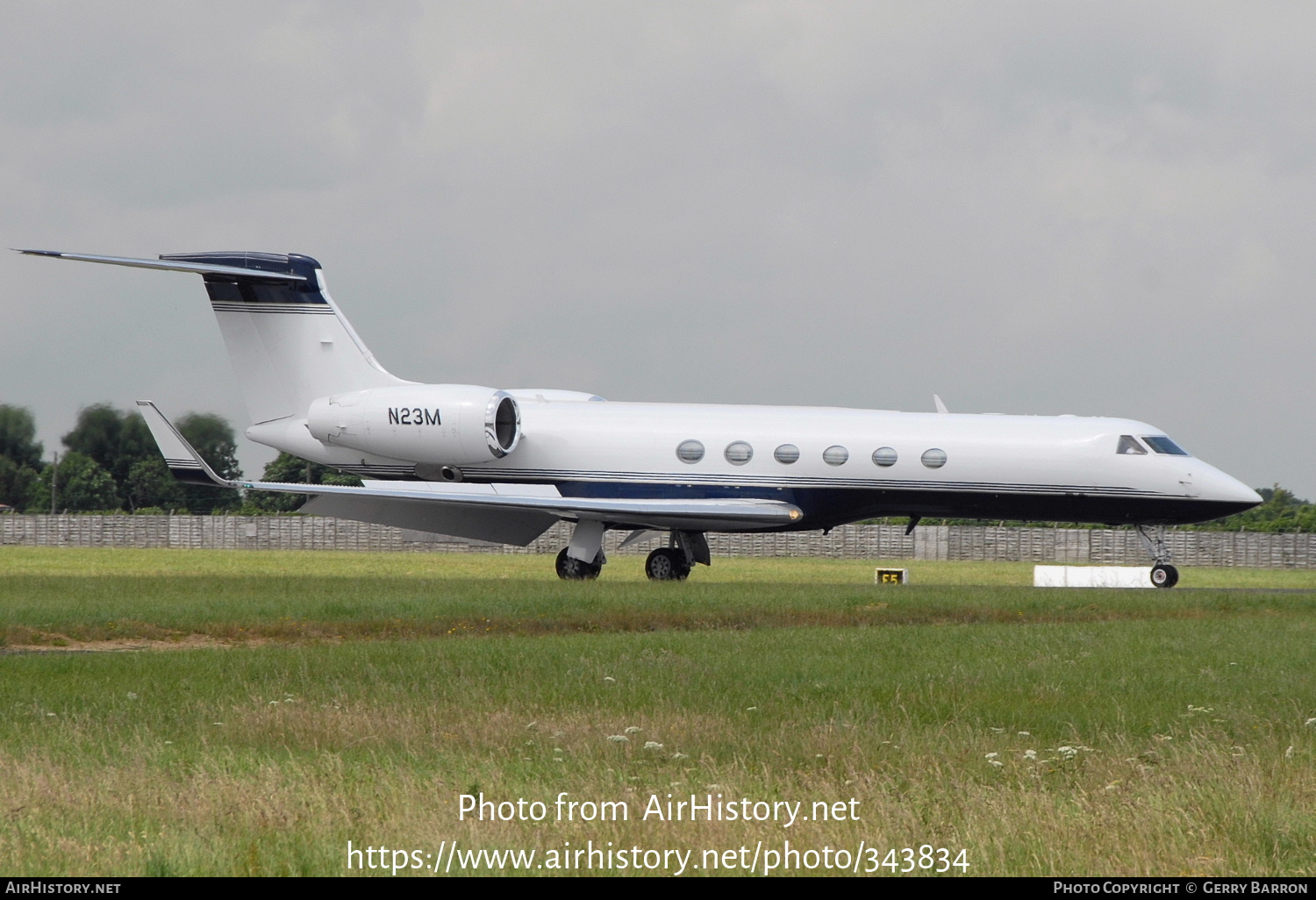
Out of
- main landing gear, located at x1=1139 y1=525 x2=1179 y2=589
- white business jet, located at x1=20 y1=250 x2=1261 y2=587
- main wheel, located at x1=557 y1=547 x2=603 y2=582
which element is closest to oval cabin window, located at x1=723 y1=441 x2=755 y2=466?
white business jet, located at x1=20 y1=250 x2=1261 y2=587

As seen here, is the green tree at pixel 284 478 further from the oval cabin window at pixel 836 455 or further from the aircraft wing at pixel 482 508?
the oval cabin window at pixel 836 455

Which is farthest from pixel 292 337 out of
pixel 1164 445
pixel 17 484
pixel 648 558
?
pixel 17 484

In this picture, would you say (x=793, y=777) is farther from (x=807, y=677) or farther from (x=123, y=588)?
(x=123, y=588)

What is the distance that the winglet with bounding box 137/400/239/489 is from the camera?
2483 cm

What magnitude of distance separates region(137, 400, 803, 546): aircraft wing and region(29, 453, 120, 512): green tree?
122 ft

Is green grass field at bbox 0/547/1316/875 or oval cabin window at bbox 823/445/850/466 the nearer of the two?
green grass field at bbox 0/547/1316/875

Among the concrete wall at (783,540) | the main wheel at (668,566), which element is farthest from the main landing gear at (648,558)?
the concrete wall at (783,540)

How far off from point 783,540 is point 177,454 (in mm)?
29308

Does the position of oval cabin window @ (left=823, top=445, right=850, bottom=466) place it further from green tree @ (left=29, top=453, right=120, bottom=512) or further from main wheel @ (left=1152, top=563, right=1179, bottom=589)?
green tree @ (left=29, top=453, right=120, bottom=512)

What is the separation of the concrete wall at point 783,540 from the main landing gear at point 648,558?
18256mm

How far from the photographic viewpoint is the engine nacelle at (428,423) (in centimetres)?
2623

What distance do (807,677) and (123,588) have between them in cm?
1381

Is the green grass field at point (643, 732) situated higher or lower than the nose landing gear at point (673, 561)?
lower
